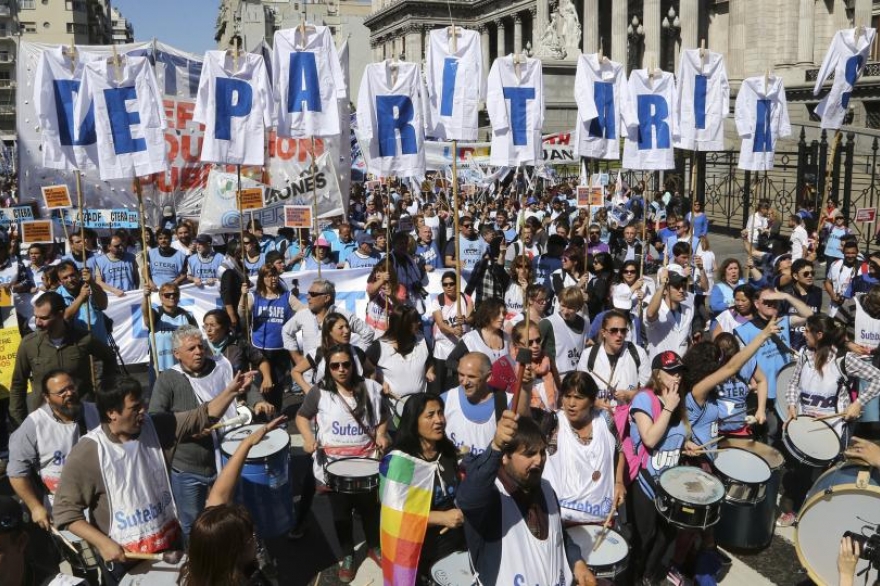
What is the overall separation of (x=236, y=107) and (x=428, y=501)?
5.84 meters

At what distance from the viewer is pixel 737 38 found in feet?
133

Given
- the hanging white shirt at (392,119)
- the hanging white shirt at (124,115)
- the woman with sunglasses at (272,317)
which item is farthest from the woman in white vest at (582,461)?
the hanging white shirt at (124,115)

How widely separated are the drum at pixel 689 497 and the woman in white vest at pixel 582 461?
25 cm

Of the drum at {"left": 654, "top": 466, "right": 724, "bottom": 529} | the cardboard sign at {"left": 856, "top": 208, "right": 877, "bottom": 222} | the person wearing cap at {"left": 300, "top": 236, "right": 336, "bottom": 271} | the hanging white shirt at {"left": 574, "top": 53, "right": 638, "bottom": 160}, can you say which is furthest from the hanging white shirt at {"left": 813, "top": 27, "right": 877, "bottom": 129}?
the drum at {"left": 654, "top": 466, "right": 724, "bottom": 529}

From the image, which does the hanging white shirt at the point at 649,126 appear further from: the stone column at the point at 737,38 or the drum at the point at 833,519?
A: the stone column at the point at 737,38

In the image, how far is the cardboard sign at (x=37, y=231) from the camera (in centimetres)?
→ 945

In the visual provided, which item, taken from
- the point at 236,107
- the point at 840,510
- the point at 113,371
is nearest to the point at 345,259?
the point at 236,107

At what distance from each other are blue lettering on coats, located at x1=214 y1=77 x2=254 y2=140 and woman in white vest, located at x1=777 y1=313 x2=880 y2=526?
5902 millimetres

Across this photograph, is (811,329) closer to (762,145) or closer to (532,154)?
(532,154)

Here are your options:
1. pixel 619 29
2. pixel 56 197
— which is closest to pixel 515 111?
pixel 56 197

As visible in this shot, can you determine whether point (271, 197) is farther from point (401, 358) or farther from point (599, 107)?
point (401, 358)

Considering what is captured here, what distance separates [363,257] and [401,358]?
523cm

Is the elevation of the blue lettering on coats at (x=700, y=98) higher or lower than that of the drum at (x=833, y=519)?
higher

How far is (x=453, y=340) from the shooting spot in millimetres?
7406
